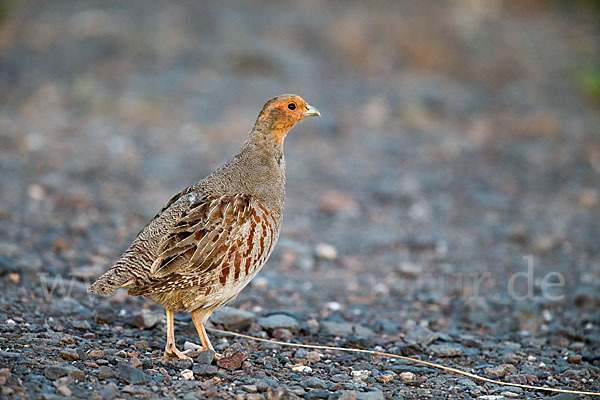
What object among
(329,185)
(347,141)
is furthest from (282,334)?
(347,141)

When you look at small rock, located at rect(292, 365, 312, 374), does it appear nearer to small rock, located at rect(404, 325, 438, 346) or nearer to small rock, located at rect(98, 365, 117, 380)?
small rock, located at rect(404, 325, 438, 346)

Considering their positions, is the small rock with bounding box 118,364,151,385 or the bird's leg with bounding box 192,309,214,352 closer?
the small rock with bounding box 118,364,151,385

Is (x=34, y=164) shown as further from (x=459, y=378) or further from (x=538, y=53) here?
(x=538, y=53)

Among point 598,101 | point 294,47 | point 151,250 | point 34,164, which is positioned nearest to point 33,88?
point 34,164

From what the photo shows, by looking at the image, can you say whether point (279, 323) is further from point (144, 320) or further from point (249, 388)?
point (249, 388)

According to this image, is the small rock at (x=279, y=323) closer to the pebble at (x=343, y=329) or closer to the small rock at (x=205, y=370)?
the pebble at (x=343, y=329)

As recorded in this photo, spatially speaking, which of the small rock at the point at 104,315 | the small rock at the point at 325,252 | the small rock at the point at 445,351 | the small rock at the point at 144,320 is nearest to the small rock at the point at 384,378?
the small rock at the point at 445,351

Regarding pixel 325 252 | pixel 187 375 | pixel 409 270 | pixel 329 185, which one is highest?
pixel 329 185

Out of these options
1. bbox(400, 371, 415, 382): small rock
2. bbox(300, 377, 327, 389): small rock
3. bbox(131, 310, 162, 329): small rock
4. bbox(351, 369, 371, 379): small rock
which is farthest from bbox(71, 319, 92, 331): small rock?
bbox(400, 371, 415, 382): small rock

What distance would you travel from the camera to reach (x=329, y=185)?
9.59 m

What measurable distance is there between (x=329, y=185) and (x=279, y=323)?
14.1 ft

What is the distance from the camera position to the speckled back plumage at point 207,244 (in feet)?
14.9

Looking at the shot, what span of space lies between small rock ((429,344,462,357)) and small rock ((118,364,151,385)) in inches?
87.6

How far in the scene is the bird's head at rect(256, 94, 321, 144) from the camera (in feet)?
17.0
